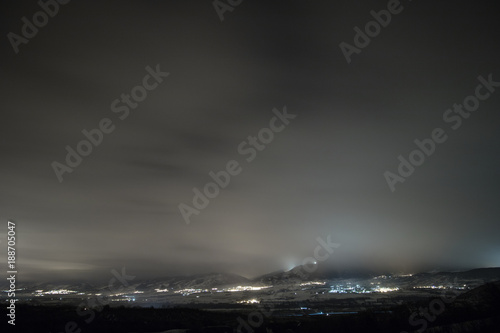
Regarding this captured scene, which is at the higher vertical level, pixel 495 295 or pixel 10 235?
pixel 10 235

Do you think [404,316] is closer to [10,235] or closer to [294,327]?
[294,327]

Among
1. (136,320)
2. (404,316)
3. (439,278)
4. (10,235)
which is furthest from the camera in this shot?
(439,278)

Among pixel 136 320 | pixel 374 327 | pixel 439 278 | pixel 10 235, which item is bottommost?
pixel 439 278

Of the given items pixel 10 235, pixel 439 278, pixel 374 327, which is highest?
pixel 10 235

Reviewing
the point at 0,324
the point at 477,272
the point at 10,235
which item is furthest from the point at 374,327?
the point at 477,272

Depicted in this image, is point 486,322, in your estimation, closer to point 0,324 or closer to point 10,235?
point 10,235

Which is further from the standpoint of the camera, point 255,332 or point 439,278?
point 439,278

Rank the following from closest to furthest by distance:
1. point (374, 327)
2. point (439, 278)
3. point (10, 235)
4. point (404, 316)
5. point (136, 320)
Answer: point (10, 235), point (374, 327), point (404, 316), point (136, 320), point (439, 278)

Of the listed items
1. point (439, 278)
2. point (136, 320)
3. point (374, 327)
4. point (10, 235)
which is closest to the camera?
point (10, 235)

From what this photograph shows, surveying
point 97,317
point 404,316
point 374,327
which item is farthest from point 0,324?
point 404,316
